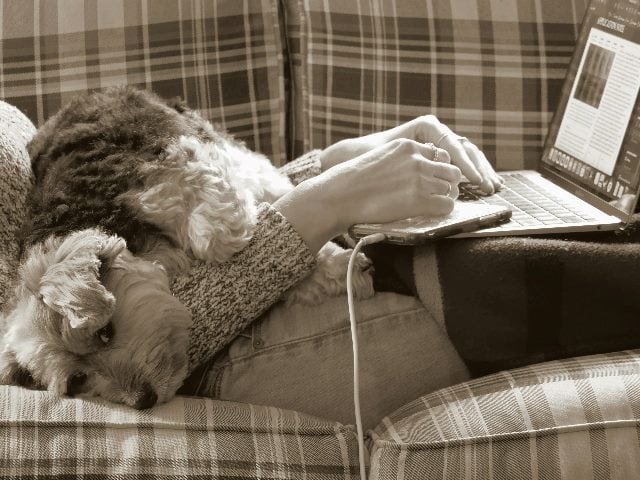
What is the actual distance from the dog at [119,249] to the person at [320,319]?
5cm

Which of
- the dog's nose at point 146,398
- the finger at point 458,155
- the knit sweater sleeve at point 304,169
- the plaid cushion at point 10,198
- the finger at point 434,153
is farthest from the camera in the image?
the knit sweater sleeve at point 304,169

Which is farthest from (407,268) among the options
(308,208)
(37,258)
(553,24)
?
(553,24)

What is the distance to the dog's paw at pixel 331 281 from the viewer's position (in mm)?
1458

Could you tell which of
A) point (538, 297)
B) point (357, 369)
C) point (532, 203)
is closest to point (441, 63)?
point (532, 203)

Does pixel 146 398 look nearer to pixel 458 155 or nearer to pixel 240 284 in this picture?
pixel 240 284

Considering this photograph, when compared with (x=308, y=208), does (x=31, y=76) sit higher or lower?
higher

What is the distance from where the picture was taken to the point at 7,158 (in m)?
1.41

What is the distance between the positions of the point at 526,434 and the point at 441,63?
118 centimetres

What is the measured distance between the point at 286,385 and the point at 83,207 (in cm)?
51

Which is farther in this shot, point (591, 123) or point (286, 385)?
point (591, 123)

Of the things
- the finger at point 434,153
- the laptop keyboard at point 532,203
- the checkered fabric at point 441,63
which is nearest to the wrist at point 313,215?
the finger at point 434,153

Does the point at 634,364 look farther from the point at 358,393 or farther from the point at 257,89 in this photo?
the point at 257,89

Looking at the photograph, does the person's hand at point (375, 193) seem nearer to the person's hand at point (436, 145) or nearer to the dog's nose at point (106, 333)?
the person's hand at point (436, 145)

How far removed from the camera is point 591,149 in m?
1.65
